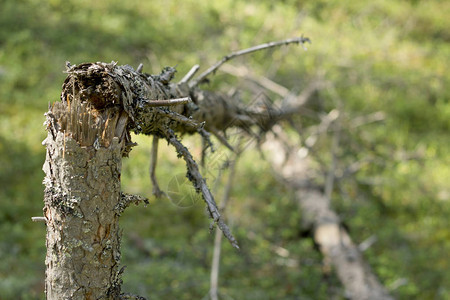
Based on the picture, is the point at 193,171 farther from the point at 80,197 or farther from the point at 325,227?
the point at 325,227

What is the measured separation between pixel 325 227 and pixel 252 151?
151cm

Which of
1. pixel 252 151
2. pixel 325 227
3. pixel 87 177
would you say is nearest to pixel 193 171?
pixel 87 177

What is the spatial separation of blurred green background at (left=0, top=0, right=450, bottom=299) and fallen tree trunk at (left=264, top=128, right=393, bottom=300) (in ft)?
0.47

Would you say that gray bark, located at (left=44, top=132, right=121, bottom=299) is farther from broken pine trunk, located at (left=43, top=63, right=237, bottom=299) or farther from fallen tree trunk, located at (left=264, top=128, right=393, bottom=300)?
fallen tree trunk, located at (left=264, top=128, right=393, bottom=300)

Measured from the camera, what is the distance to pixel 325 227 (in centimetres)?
410

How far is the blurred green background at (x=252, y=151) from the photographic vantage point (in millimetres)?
3828

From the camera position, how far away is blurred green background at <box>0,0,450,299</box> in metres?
3.83

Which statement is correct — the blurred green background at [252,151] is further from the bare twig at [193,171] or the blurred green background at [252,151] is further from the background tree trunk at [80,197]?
the background tree trunk at [80,197]

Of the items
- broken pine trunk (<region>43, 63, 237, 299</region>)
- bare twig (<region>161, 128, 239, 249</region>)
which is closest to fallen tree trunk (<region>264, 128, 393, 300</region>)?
bare twig (<region>161, 128, 239, 249</region>)

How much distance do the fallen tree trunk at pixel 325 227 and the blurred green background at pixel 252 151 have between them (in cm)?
14

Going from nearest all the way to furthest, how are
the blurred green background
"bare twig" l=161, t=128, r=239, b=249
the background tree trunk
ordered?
the background tree trunk < "bare twig" l=161, t=128, r=239, b=249 < the blurred green background

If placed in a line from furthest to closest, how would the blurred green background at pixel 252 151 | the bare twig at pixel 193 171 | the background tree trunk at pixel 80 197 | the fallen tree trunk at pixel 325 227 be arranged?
the blurred green background at pixel 252 151 → the fallen tree trunk at pixel 325 227 → the bare twig at pixel 193 171 → the background tree trunk at pixel 80 197

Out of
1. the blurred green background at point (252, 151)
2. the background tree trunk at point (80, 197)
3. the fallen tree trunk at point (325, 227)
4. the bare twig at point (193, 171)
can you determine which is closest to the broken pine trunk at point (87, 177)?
the background tree trunk at point (80, 197)

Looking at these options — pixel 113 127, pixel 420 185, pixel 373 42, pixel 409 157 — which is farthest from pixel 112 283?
pixel 373 42
